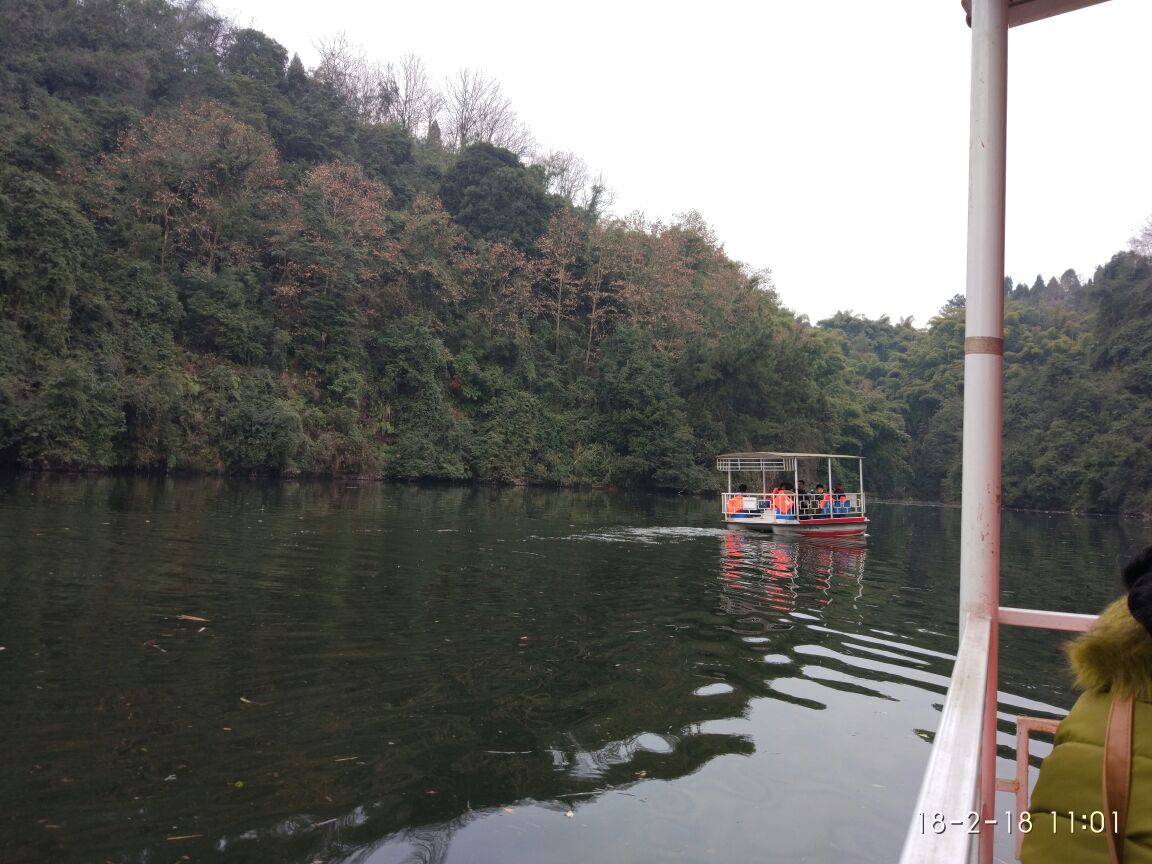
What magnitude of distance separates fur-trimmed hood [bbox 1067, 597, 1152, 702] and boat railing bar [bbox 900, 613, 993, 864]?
0.19 meters

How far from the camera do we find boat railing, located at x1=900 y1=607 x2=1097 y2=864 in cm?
111

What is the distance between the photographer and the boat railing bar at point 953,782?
109 centimetres

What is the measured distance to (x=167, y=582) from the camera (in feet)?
29.0

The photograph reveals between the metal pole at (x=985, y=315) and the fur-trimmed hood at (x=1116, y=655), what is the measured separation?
0.80 meters

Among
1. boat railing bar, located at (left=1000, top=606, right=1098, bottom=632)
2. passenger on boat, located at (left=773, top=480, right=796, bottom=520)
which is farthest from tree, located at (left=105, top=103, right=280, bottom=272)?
boat railing bar, located at (left=1000, top=606, right=1098, bottom=632)

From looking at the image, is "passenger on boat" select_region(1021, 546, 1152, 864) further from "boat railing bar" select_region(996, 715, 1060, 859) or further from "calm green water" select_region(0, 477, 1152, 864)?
"calm green water" select_region(0, 477, 1152, 864)

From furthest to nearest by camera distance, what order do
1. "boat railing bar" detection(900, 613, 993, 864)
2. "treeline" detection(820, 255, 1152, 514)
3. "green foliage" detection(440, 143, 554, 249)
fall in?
"green foliage" detection(440, 143, 554, 249) < "treeline" detection(820, 255, 1152, 514) < "boat railing bar" detection(900, 613, 993, 864)

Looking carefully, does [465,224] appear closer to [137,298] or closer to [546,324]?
[546,324]

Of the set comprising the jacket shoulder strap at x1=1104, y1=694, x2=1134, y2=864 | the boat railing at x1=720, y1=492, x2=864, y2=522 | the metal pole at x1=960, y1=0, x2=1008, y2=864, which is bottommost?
the boat railing at x1=720, y1=492, x2=864, y2=522

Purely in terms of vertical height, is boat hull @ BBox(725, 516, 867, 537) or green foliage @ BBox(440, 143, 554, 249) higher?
green foliage @ BBox(440, 143, 554, 249)

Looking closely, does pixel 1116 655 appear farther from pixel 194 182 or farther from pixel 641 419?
pixel 641 419

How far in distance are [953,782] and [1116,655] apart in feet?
1.39

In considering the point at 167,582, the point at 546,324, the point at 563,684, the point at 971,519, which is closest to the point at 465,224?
the point at 546,324

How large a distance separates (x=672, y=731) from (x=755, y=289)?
47133 millimetres
